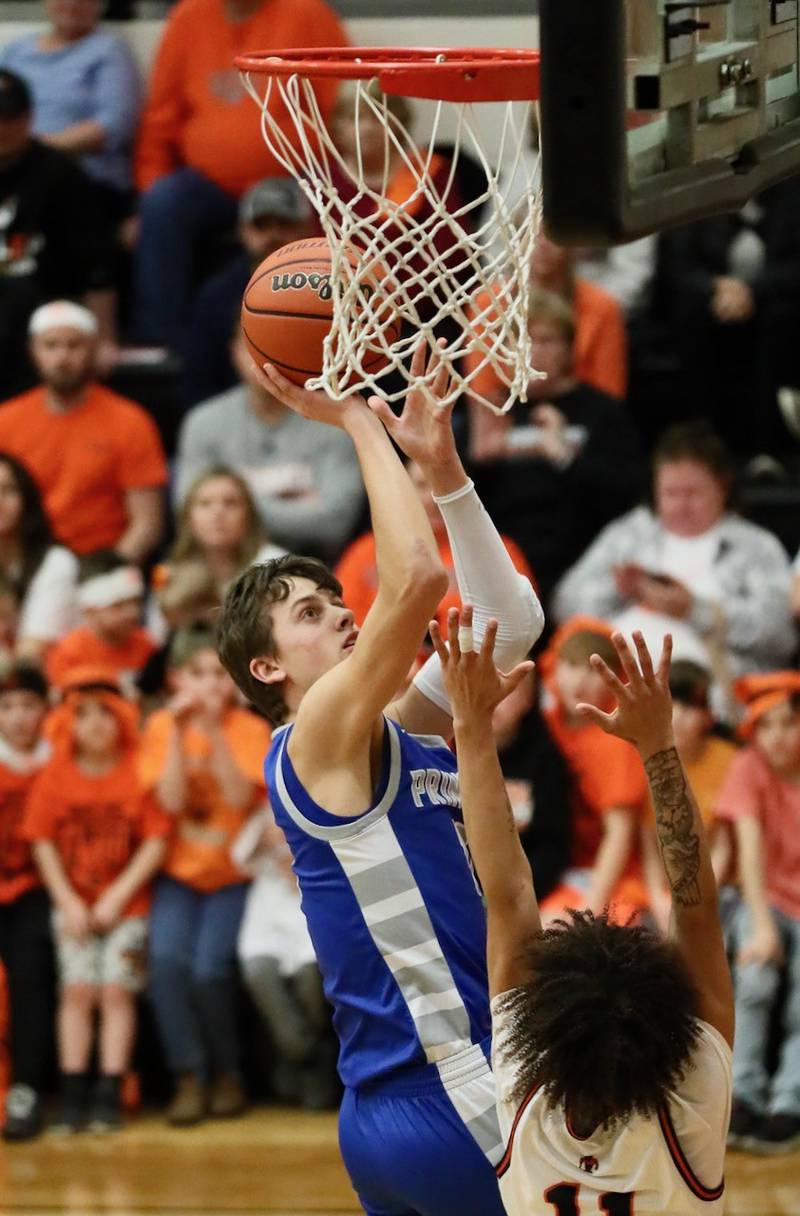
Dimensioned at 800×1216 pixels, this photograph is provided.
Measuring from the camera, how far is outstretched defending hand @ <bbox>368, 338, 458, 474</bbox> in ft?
12.6

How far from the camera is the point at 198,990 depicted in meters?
6.94

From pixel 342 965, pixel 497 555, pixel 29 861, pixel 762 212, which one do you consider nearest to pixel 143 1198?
pixel 29 861

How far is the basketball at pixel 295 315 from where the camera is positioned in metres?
3.99

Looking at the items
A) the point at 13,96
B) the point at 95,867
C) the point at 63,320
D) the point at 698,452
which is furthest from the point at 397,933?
the point at 13,96

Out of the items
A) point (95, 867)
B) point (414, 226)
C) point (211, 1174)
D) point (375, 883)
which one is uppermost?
A: point (414, 226)

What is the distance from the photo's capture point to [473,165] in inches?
230

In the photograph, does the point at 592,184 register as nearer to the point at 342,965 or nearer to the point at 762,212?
the point at 342,965

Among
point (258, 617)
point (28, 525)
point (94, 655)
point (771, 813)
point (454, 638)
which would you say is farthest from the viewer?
point (28, 525)

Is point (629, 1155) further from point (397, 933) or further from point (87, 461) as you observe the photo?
point (87, 461)

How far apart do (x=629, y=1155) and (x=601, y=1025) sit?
212 millimetres

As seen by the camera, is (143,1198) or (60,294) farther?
(60,294)

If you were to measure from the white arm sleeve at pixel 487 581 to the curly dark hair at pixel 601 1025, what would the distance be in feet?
2.41

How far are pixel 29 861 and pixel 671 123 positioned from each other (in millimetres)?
4434

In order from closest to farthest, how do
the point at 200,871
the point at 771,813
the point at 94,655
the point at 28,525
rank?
the point at 771,813 → the point at 200,871 → the point at 94,655 → the point at 28,525
